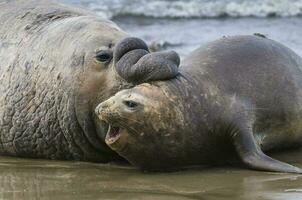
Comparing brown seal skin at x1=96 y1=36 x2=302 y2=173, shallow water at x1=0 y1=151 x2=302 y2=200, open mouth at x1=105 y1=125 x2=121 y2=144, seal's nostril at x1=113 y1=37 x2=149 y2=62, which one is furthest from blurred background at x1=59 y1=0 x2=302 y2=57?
open mouth at x1=105 y1=125 x2=121 y2=144

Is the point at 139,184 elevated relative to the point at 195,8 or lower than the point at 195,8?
elevated

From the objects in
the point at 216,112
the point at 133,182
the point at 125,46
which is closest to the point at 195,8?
the point at 125,46

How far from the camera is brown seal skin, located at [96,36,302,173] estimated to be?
543 centimetres

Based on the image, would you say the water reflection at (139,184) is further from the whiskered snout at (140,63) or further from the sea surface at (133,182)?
the whiskered snout at (140,63)

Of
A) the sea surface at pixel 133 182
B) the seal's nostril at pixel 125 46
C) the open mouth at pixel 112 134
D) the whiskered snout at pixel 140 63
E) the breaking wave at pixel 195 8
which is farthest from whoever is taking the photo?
the breaking wave at pixel 195 8

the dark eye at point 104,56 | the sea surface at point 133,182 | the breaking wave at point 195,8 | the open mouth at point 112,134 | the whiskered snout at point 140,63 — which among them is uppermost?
the whiskered snout at point 140,63

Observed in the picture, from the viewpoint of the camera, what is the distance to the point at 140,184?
209 inches

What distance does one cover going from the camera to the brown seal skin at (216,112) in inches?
214

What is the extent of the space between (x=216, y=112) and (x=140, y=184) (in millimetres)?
764

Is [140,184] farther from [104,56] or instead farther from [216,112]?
[104,56]

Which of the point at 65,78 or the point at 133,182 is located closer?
the point at 133,182

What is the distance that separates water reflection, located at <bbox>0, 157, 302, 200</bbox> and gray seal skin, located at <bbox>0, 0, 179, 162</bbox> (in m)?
0.28

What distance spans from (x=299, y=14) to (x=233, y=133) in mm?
12287

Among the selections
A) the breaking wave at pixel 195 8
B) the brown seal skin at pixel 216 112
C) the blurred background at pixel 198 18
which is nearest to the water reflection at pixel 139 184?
the brown seal skin at pixel 216 112
